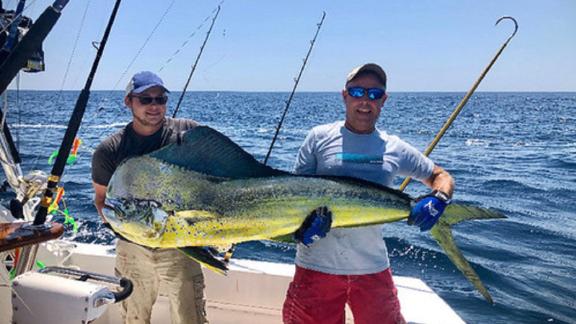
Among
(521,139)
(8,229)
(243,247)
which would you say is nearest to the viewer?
(8,229)

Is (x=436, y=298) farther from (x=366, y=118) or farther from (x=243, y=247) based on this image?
(x=243, y=247)

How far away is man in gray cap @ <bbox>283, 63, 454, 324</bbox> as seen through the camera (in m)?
2.19

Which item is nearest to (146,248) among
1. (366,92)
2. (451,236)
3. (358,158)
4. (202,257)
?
(202,257)

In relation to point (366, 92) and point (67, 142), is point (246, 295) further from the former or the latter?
point (366, 92)

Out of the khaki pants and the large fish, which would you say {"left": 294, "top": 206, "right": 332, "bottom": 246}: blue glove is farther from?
the khaki pants

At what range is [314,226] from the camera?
174 cm

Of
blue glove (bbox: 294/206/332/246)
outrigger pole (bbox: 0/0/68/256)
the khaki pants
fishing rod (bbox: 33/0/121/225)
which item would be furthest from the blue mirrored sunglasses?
blue glove (bbox: 294/206/332/246)

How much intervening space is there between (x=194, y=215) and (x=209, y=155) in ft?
0.75

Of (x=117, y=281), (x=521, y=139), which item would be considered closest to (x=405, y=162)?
(x=117, y=281)

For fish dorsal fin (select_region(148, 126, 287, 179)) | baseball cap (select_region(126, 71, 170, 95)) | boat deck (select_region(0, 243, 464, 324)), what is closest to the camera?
fish dorsal fin (select_region(148, 126, 287, 179))

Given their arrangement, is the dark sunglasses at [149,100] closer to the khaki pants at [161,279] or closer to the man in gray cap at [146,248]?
the man in gray cap at [146,248]

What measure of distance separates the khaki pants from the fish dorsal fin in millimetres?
972

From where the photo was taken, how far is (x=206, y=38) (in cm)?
527

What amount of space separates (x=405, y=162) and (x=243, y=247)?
4.86m
